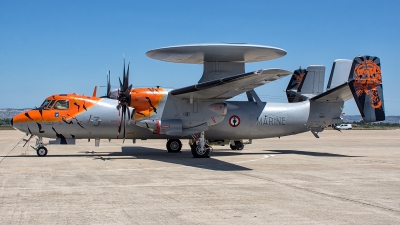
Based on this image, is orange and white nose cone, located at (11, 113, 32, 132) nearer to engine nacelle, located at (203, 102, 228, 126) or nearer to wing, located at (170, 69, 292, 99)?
wing, located at (170, 69, 292, 99)

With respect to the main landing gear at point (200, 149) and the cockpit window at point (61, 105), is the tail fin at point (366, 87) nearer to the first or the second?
the main landing gear at point (200, 149)

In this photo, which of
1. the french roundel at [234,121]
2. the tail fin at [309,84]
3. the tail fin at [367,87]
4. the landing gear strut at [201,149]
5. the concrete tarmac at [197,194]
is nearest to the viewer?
the concrete tarmac at [197,194]

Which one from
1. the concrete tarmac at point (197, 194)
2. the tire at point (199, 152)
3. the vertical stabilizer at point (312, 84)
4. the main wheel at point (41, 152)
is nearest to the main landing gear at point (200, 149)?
the tire at point (199, 152)

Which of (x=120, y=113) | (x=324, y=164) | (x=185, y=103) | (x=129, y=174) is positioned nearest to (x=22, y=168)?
(x=129, y=174)

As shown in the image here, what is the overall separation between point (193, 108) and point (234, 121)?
133 inches

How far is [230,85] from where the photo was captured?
2105 centimetres

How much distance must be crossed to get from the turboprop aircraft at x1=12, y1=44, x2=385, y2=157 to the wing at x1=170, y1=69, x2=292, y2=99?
53 mm

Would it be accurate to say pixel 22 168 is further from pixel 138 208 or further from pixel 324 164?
pixel 324 164

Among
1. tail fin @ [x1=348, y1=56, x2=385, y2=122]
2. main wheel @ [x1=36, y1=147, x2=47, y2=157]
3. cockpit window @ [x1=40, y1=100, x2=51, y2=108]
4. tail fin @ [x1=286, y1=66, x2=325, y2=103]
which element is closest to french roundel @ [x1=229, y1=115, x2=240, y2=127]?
tail fin @ [x1=286, y1=66, x2=325, y2=103]

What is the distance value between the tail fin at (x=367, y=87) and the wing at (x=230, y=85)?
7.15 m

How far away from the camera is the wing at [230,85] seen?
18147mm

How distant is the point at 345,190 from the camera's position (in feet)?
41.7

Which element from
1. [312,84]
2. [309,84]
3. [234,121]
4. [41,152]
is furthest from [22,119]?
[312,84]

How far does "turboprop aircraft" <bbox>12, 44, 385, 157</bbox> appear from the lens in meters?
22.9
